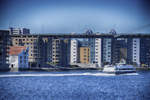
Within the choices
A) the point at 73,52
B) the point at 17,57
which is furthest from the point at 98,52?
the point at 17,57

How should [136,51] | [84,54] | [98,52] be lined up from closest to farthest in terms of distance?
[98,52] → [136,51] → [84,54]

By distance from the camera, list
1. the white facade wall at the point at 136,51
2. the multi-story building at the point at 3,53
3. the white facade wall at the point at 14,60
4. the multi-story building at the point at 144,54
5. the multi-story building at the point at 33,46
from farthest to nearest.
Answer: the multi-story building at the point at 144,54 → the white facade wall at the point at 136,51 → the multi-story building at the point at 33,46 → the white facade wall at the point at 14,60 → the multi-story building at the point at 3,53

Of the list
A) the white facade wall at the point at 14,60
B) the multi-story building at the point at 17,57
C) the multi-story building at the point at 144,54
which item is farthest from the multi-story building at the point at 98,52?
the white facade wall at the point at 14,60

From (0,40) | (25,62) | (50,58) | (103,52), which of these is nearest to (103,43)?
(103,52)

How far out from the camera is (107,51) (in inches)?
864

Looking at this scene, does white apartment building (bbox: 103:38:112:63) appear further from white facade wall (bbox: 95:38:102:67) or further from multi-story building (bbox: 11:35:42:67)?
multi-story building (bbox: 11:35:42:67)

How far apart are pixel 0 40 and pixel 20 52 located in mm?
2019

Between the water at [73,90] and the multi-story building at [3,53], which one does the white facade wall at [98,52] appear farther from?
the water at [73,90]

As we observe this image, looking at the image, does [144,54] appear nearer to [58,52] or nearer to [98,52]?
[98,52]

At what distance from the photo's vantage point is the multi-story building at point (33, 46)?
19672mm

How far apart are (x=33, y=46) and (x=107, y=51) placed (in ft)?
17.3

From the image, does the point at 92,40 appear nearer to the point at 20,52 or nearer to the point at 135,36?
the point at 135,36

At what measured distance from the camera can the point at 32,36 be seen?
818 inches

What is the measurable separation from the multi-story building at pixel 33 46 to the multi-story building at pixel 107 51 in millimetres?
4403
